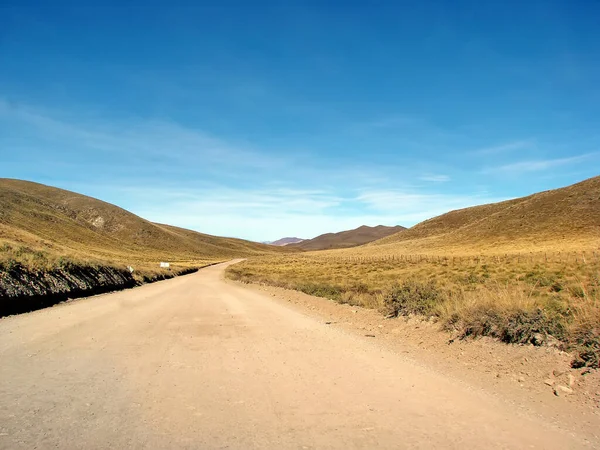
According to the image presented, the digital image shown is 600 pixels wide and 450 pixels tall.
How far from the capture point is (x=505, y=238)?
8694 centimetres

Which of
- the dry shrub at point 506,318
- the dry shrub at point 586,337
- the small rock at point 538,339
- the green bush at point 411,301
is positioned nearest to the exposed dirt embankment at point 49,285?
the green bush at point 411,301

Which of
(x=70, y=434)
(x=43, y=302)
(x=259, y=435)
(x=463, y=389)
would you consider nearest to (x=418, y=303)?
(x=463, y=389)

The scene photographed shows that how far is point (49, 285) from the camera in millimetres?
18078

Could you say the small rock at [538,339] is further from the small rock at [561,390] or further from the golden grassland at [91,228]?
the golden grassland at [91,228]

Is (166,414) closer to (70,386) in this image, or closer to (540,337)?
(70,386)

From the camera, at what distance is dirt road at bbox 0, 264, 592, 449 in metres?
4.21

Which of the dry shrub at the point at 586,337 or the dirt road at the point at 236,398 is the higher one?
the dry shrub at the point at 586,337

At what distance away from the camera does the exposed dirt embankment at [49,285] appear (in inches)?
573

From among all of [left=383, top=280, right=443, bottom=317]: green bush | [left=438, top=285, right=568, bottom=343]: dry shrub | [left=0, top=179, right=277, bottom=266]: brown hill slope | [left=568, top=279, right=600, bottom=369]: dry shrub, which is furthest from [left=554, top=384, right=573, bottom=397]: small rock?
[left=0, top=179, right=277, bottom=266]: brown hill slope

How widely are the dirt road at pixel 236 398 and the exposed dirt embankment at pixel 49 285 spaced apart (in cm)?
583

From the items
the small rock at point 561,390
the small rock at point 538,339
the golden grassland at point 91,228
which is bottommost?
the small rock at point 561,390

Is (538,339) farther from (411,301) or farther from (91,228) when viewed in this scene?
(91,228)

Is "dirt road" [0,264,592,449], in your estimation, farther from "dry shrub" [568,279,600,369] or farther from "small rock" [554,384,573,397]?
"dry shrub" [568,279,600,369]

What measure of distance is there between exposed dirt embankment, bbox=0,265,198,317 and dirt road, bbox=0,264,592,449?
5835 millimetres
